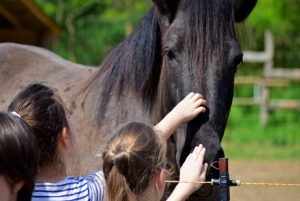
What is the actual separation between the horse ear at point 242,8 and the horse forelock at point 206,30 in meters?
0.17

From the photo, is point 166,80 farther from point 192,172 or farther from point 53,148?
point 53,148

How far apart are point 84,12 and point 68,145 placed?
22629 millimetres

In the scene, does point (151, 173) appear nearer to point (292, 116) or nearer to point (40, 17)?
point (40, 17)

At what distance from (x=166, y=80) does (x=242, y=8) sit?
724mm

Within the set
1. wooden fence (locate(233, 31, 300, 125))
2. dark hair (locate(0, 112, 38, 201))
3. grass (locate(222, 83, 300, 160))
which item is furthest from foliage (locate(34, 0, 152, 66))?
dark hair (locate(0, 112, 38, 201))

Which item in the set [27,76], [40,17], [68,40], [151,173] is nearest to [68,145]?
[151,173]

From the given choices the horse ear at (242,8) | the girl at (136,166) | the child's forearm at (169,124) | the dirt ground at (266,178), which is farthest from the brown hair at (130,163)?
the dirt ground at (266,178)

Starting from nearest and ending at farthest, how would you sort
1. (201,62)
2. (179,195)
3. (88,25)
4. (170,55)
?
(179,195) < (201,62) < (170,55) < (88,25)

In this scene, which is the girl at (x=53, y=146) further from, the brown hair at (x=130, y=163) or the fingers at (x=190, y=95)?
the fingers at (x=190, y=95)

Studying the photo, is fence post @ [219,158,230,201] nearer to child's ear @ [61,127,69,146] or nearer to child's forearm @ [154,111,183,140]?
child's forearm @ [154,111,183,140]

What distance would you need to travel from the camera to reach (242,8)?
13.3ft

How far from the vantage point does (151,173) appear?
2553 mm

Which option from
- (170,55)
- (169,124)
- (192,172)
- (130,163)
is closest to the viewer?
(130,163)

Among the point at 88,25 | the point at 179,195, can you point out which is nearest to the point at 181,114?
the point at 179,195
